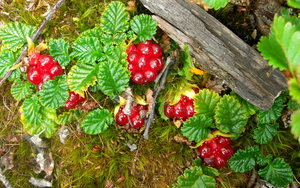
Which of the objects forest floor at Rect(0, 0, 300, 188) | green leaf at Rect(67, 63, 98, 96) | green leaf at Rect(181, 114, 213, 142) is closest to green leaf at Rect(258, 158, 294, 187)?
forest floor at Rect(0, 0, 300, 188)

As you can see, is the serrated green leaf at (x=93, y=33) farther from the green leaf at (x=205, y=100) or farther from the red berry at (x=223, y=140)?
the red berry at (x=223, y=140)

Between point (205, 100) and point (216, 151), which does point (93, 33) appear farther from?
point (216, 151)

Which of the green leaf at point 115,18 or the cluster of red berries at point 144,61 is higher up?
the green leaf at point 115,18

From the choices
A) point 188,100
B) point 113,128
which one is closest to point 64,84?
point 113,128

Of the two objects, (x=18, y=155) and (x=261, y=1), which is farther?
(x=18, y=155)

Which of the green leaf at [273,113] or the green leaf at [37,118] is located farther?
the green leaf at [37,118]

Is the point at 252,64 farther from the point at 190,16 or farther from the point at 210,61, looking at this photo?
the point at 190,16

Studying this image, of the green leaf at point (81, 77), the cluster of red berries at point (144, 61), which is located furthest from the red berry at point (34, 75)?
the cluster of red berries at point (144, 61)
